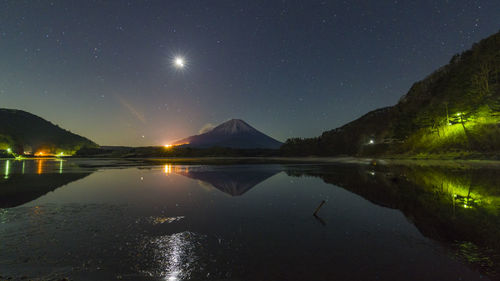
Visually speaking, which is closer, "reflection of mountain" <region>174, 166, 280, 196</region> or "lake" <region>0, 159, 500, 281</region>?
"lake" <region>0, 159, 500, 281</region>

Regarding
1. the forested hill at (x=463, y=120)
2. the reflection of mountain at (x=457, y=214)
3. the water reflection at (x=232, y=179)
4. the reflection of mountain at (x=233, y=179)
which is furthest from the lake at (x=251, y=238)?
the forested hill at (x=463, y=120)

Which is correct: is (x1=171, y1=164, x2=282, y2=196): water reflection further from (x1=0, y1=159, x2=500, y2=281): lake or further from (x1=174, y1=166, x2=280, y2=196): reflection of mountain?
(x1=0, y1=159, x2=500, y2=281): lake

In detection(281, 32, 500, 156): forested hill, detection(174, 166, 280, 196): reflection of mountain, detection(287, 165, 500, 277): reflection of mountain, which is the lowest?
detection(287, 165, 500, 277): reflection of mountain

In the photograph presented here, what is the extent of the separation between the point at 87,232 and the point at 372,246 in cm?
1217

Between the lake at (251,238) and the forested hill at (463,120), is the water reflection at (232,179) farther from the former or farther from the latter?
the forested hill at (463,120)

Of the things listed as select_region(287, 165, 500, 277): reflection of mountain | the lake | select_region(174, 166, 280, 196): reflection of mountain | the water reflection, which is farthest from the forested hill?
the lake

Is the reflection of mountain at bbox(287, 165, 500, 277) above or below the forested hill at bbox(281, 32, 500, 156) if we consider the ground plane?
below

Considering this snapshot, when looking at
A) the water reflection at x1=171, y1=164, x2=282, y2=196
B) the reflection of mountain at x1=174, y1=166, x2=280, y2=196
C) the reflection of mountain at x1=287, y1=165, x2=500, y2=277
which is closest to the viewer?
A: the reflection of mountain at x1=287, y1=165, x2=500, y2=277

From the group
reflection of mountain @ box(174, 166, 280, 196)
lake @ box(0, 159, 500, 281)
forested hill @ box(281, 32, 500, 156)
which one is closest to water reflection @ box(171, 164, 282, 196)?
reflection of mountain @ box(174, 166, 280, 196)

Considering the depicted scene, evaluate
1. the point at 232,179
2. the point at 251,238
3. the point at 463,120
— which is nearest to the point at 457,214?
the point at 251,238

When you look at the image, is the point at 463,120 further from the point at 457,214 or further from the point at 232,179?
the point at 457,214

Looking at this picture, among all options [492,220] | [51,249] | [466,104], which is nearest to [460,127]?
[466,104]

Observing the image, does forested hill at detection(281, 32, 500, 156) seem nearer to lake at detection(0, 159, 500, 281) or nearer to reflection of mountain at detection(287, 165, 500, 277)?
reflection of mountain at detection(287, 165, 500, 277)

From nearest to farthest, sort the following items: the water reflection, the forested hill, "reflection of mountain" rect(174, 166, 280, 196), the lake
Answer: the lake, "reflection of mountain" rect(174, 166, 280, 196), the water reflection, the forested hill
